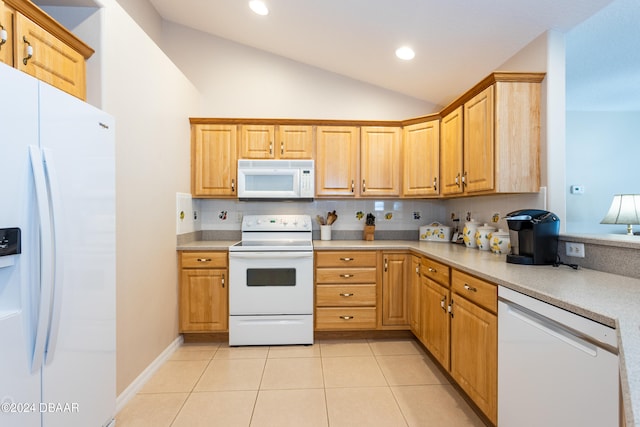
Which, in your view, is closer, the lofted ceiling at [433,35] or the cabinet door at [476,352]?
the cabinet door at [476,352]

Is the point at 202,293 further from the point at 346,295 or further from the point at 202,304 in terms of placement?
the point at 346,295

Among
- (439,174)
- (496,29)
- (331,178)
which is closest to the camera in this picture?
(496,29)

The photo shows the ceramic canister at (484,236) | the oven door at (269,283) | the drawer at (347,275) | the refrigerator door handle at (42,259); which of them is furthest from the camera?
the drawer at (347,275)

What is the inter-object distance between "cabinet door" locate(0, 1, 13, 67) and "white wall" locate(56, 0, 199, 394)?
0.43 m

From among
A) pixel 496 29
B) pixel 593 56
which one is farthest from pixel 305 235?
pixel 593 56

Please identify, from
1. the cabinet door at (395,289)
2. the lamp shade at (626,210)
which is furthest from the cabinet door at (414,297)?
the lamp shade at (626,210)

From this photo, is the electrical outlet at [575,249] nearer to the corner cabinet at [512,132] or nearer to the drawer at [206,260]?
the corner cabinet at [512,132]

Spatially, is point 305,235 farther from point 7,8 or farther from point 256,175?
point 7,8

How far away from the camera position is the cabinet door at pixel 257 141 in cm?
309

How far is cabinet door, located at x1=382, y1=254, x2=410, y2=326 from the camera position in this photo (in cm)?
284

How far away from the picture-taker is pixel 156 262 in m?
2.33

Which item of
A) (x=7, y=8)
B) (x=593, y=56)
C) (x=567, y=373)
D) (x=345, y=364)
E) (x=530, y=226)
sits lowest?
(x=345, y=364)

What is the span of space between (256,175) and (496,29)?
2255 mm

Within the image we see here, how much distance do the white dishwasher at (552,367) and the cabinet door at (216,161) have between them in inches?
99.7
